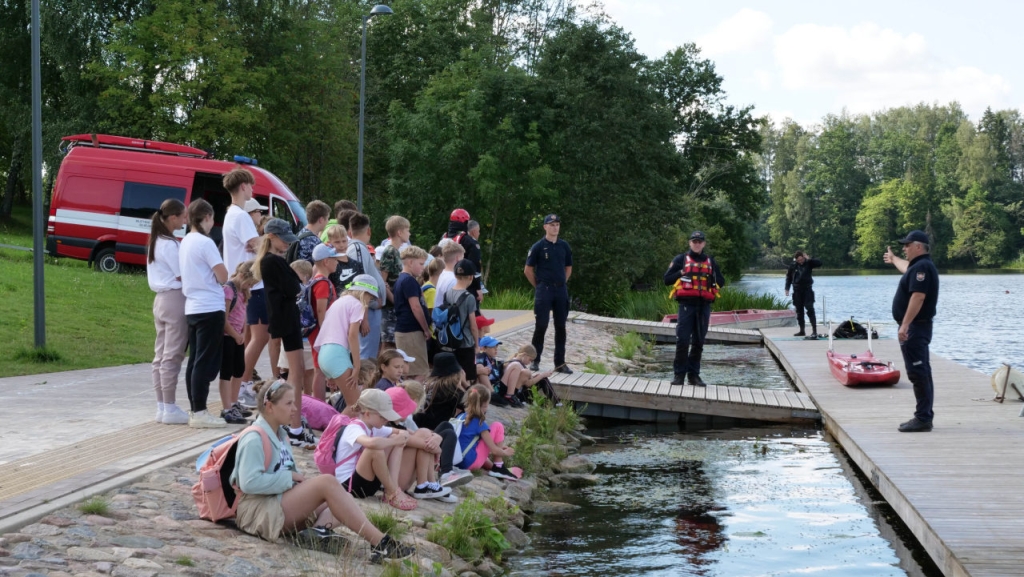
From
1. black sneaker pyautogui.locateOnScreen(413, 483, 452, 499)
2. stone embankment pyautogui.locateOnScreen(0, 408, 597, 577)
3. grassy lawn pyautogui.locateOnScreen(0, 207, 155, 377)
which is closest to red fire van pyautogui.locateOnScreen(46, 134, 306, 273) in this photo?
grassy lawn pyautogui.locateOnScreen(0, 207, 155, 377)

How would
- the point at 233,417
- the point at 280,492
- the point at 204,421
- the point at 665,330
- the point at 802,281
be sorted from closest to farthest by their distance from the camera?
the point at 280,492 < the point at 204,421 < the point at 233,417 < the point at 802,281 < the point at 665,330

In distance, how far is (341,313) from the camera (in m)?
8.92

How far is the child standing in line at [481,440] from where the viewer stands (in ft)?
31.3

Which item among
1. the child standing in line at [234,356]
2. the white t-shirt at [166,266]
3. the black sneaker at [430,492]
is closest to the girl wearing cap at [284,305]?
the child standing in line at [234,356]

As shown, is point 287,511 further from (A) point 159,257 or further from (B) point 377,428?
(A) point 159,257

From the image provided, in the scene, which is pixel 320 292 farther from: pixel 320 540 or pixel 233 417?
pixel 320 540

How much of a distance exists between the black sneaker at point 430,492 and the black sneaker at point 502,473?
1.67m

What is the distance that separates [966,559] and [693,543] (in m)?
2.51

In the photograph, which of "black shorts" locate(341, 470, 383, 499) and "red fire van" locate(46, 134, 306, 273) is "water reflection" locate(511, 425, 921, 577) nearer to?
"black shorts" locate(341, 470, 383, 499)

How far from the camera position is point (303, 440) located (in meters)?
8.72

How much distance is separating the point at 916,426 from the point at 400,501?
19.7ft

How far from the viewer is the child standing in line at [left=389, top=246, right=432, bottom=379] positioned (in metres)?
Result: 10.3

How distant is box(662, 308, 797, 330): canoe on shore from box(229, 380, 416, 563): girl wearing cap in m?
25.3

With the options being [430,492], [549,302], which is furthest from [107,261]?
[430,492]
